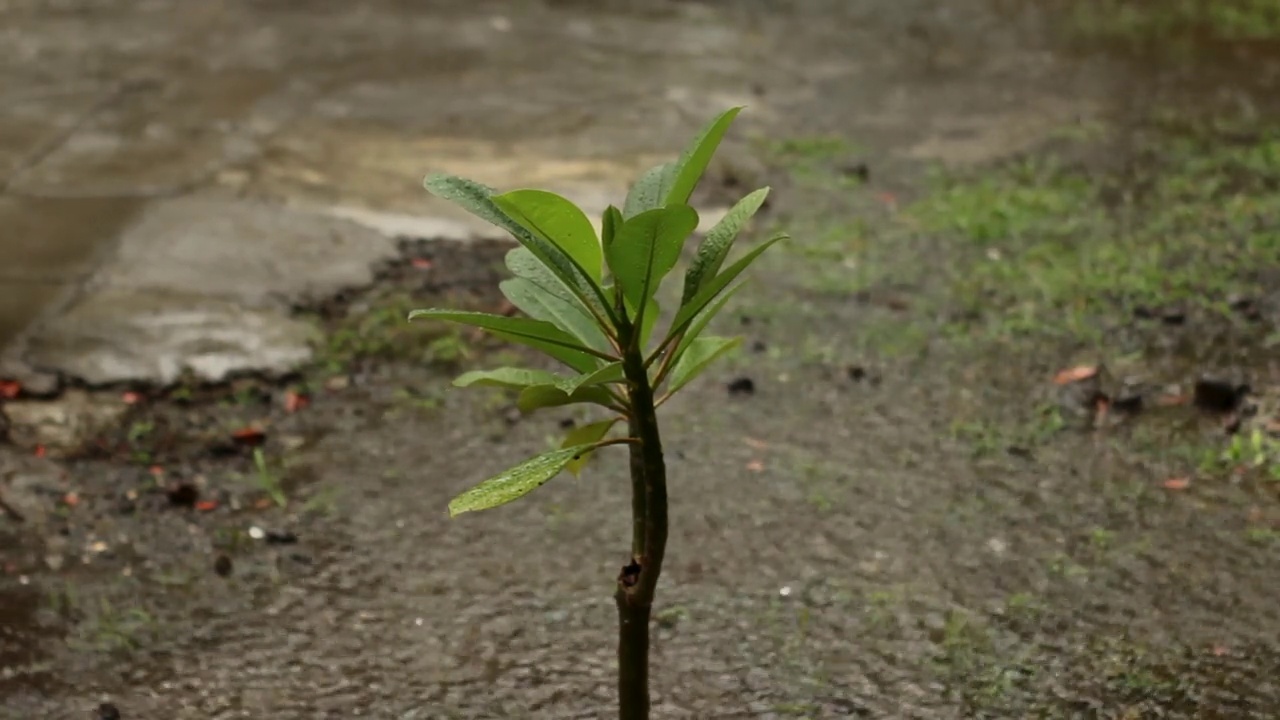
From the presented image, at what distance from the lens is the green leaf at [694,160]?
122 cm

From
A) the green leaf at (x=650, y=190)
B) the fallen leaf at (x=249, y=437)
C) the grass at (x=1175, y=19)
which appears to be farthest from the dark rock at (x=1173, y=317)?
the grass at (x=1175, y=19)

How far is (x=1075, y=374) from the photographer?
270 centimetres

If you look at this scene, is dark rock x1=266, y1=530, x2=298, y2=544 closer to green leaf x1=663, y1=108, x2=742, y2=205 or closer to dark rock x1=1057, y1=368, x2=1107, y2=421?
green leaf x1=663, y1=108, x2=742, y2=205


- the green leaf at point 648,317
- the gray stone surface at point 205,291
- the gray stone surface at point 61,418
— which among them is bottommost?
the gray stone surface at point 61,418

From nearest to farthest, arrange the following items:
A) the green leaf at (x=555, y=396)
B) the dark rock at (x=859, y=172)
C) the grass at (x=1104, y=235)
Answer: the green leaf at (x=555, y=396) → the grass at (x=1104, y=235) → the dark rock at (x=859, y=172)

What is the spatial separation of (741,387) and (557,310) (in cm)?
137

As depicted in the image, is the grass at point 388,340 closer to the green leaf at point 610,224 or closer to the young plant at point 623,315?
the young plant at point 623,315

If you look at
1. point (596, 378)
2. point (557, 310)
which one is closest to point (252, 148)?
point (557, 310)

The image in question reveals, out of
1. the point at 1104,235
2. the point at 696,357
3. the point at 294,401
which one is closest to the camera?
the point at 696,357

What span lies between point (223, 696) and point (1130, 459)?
5.62ft

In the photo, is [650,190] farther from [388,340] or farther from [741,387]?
[388,340]

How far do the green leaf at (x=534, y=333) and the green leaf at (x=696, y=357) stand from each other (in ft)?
0.34

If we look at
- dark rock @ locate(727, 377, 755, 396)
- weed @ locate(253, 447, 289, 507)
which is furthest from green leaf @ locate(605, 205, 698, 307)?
dark rock @ locate(727, 377, 755, 396)

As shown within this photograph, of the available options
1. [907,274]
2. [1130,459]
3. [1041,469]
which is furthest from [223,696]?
[907,274]
